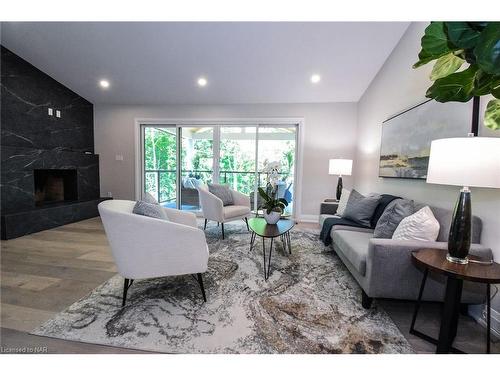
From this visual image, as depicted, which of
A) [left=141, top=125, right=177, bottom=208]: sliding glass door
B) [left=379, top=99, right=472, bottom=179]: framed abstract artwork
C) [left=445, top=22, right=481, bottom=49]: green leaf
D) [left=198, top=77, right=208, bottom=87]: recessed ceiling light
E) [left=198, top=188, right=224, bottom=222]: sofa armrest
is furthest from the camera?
[left=141, top=125, right=177, bottom=208]: sliding glass door

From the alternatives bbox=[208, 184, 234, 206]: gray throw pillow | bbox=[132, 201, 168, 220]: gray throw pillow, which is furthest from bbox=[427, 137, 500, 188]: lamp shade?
bbox=[208, 184, 234, 206]: gray throw pillow

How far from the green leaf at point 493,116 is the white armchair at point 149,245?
181 cm

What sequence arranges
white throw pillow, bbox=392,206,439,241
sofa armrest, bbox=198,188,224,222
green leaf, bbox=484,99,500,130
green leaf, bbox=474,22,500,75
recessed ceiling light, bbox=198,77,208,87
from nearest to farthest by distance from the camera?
green leaf, bbox=474,22,500,75 → green leaf, bbox=484,99,500,130 → white throw pillow, bbox=392,206,439,241 → sofa armrest, bbox=198,188,224,222 → recessed ceiling light, bbox=198,77,208,87

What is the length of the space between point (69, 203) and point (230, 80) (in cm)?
372

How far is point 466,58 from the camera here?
907 mm

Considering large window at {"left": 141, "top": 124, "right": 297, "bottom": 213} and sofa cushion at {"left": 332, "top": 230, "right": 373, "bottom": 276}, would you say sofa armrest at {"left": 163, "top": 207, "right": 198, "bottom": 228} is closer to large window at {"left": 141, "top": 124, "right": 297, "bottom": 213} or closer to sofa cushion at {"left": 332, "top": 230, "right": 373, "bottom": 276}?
sofa cushion at {"left": 332, "top": 230, "right": 373, "bottom": 276}

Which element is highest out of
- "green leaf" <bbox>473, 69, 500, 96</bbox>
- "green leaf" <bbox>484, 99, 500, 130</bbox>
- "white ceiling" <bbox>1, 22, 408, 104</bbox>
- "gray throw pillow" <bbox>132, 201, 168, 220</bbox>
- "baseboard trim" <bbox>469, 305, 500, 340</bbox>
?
"white ceiling" <bbox>1, 22, 408, 104</bbox>

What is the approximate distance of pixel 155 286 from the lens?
6.61 feet

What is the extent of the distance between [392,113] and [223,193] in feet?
8.98

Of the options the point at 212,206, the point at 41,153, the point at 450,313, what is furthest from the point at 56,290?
the point at 41,153

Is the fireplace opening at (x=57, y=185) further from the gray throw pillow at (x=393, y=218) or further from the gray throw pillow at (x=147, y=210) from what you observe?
the gray throw pillow at (x=393, y=218)

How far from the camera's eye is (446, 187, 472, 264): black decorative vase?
126 cm

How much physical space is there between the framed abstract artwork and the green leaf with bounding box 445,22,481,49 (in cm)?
130
